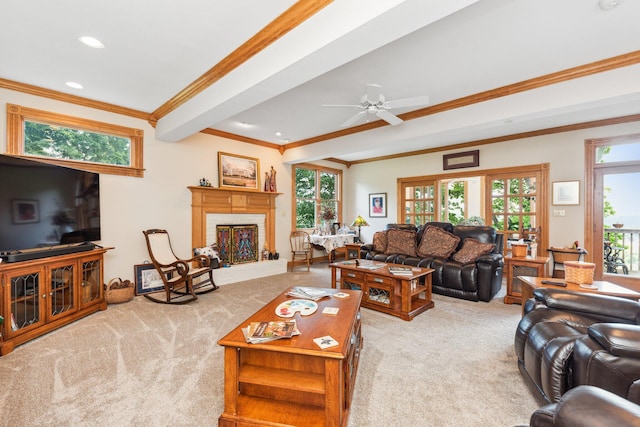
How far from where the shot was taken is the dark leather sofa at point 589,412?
0.72 meters

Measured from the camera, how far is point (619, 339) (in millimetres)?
1239

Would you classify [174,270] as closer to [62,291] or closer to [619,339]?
[62,291]

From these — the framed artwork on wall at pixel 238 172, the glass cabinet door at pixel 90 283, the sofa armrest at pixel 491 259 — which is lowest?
the glass cabinet door at pixel 90 283

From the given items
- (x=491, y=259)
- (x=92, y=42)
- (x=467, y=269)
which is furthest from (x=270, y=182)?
(x=491, y=259)

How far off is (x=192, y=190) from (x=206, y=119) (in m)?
1.66

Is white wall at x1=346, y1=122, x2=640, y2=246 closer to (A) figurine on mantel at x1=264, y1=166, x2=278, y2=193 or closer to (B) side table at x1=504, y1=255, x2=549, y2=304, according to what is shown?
(B) side table at x1=504, y1=255, x2=549, y2=304

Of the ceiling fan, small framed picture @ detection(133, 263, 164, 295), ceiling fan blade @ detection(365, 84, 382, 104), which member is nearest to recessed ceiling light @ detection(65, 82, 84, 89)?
small framed picture @ detection(133, 263, 164, 295)

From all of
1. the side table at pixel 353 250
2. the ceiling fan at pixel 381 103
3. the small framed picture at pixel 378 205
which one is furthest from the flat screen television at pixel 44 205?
the small framed picture at pixel 378 205

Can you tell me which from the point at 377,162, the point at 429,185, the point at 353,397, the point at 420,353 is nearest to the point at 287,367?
the point at 353,397

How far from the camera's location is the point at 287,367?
1.62 meters

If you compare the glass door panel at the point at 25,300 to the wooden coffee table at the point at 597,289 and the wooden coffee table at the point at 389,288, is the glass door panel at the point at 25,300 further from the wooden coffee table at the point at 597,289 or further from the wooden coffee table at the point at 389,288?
the wooden coffee table at the point at 597,289

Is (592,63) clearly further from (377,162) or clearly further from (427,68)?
(377,162)

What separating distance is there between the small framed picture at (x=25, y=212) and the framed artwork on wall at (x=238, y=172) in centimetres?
257

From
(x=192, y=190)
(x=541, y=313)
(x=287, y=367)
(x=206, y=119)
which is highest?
(x=206, y=119)
